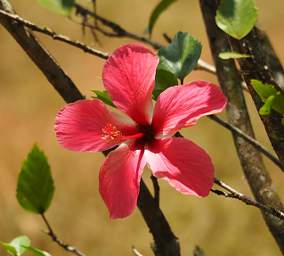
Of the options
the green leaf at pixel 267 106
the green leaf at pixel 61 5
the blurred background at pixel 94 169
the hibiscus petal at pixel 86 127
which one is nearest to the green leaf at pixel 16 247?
the hibiscus petal at pixel 86 127

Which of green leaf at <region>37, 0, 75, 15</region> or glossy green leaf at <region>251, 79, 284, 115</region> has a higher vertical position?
green leaf at <region>37, 0, 75, 15</region>

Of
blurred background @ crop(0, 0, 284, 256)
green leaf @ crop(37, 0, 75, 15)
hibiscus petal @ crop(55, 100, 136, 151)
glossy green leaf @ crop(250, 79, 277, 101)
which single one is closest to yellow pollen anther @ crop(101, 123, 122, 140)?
hibiscus petal @ crop(55, 100, 136, 151)


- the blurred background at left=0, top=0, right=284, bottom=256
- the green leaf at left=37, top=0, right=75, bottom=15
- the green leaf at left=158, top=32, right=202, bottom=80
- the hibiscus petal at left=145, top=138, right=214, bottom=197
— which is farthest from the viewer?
the blurred background at left=0, top=0, right=284, bottom=256

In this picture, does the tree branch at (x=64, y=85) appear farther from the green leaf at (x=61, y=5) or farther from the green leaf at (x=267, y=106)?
the green leaf at (x=61, y=5)

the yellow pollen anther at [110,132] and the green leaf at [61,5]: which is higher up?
the green leaf at [61,5]

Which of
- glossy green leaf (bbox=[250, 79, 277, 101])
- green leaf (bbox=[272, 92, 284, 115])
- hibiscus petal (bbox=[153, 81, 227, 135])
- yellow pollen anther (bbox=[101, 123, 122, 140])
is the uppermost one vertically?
yellow pollen anther (bbox=[101, 123, 122, 140])

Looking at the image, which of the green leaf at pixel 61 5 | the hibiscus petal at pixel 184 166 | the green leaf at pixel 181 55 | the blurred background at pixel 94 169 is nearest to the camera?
the hibiscus petal at pixel 184 166

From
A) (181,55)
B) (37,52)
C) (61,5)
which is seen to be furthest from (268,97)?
(61,5)

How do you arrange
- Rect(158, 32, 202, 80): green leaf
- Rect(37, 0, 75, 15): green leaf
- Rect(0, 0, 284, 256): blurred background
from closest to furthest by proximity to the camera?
1. Rect(158, 32, 202, 80): green leaf
2. Rect(37, 0, 75, 15): green leaf
3. Rect(0, 0, 284, 256): blurred background

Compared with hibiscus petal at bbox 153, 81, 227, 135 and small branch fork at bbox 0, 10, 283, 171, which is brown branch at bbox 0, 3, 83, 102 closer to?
small branch fork at bbox 0, 10, 283, 171
